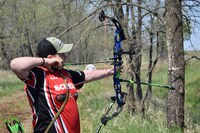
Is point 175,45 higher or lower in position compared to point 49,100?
higher

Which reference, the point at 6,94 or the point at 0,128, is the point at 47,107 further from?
the point at 6,94

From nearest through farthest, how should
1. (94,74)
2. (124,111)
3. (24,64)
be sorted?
(24,64) < (94,74) < (124,111)

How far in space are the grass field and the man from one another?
3005 millimetres

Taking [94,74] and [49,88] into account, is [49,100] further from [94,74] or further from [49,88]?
[94,74]

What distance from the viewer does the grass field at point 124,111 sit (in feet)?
20.3

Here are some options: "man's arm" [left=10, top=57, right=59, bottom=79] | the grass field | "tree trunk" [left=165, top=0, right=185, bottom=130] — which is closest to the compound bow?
"man's arm" [left=10, top=57, right=59, bottom=79]

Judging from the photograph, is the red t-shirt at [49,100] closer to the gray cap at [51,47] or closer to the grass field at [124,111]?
the gray cap at [51,47]

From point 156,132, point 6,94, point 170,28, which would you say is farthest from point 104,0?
point 6,94

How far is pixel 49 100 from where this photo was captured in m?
2.61

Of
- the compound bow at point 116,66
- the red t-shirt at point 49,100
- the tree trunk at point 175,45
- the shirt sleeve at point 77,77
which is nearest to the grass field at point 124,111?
the tree trunk at point 175,45

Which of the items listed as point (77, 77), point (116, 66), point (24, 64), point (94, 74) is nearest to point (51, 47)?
point (24, 64)

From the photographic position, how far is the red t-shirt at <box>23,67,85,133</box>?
2607mm

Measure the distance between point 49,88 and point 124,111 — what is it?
18.5 feet

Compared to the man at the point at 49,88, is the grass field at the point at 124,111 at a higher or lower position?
lower
